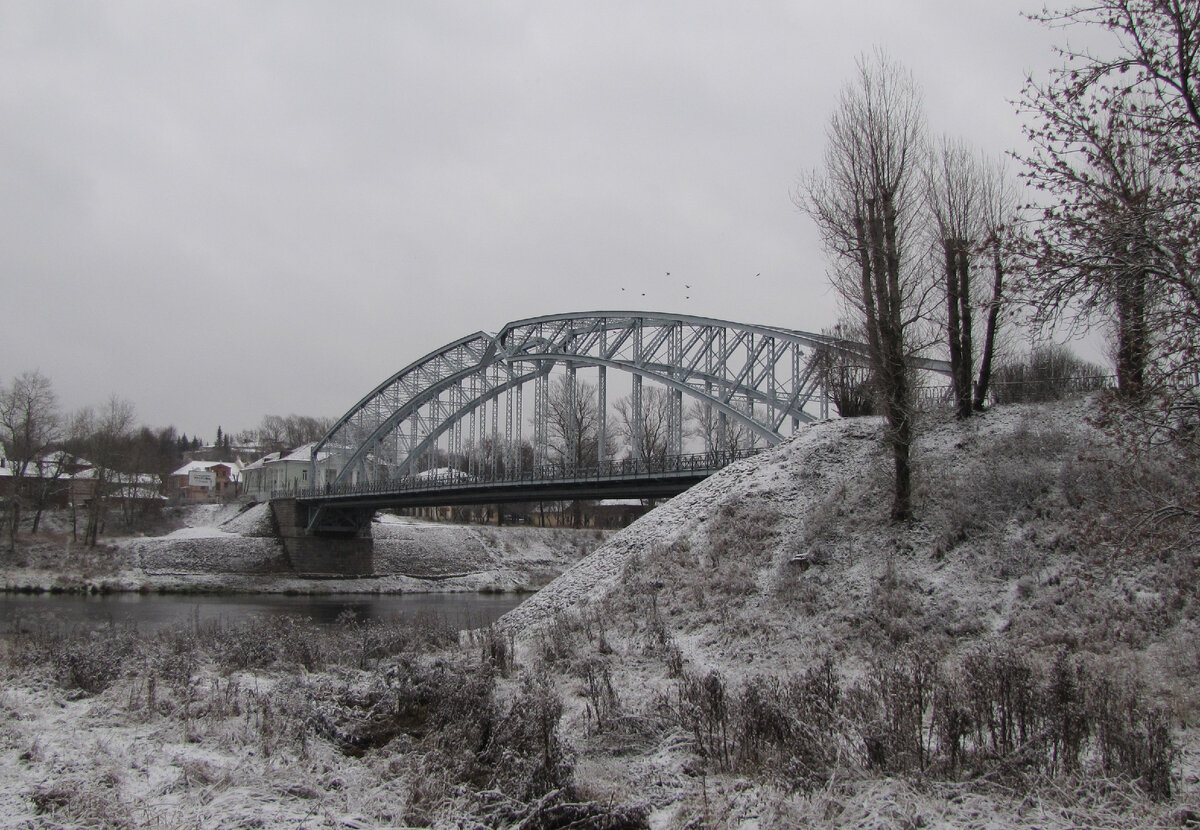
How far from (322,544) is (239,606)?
2346cm

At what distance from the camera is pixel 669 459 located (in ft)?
117


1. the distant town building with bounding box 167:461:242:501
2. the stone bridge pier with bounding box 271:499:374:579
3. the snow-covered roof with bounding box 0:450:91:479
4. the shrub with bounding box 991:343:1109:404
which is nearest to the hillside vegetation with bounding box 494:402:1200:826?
the shrub with bounding box 991:343:1109:404

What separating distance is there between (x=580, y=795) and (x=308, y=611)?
124 ft

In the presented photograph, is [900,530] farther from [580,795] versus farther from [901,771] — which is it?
[580,795]

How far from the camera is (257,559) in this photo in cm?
5903

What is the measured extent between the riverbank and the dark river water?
2.59 meters

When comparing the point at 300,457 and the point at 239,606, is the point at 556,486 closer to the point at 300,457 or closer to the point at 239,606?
the point at 239,606

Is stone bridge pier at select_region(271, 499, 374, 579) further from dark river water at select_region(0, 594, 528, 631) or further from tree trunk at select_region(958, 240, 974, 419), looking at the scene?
tree trunk at select_region(958, 240, 974, 419)

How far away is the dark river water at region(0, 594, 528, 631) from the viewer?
31.7 meters

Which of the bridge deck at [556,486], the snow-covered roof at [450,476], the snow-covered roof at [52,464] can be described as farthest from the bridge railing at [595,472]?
the snow-covered roof at [52,464]

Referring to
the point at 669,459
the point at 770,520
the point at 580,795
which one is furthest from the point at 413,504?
the point at 580,795

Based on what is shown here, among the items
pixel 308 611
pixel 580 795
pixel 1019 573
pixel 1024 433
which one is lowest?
pixel 308 611

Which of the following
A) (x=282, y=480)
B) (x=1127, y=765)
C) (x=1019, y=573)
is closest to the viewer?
(x=1127, y=765)

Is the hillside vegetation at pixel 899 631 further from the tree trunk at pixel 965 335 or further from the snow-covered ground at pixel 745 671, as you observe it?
the tree trunk at pixel 965 335
